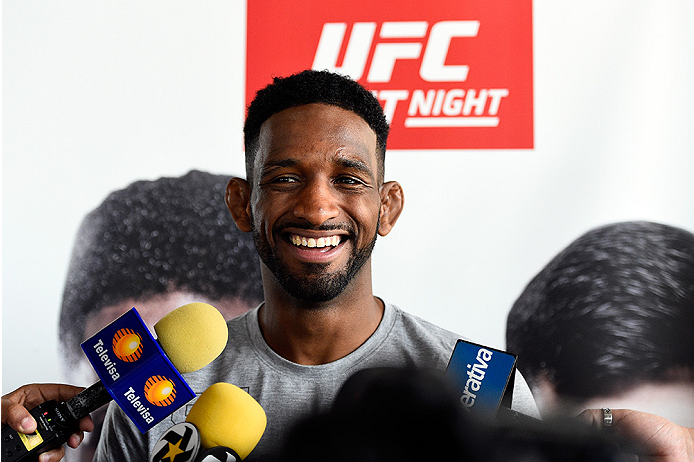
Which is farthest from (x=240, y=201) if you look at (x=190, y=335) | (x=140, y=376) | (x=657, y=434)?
(x=657, y=434)

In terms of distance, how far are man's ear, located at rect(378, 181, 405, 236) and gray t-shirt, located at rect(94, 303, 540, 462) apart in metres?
0.21

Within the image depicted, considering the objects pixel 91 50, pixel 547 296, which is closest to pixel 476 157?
pixel 547 296

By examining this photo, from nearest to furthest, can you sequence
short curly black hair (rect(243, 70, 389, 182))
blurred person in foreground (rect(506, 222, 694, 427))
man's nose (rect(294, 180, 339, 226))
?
man's nose (rect(294, 180, 339, 226)) → short curly black hair (rect(243, 70, 389, 182)) → blurred person in foreground (rect(506, 222, 694, 427))

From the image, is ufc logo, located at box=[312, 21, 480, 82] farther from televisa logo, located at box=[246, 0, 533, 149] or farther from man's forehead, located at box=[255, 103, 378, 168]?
man's forehead, located at box=[255, 103, 378, 168]

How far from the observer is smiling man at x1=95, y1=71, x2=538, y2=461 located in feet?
4.23

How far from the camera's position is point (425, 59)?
185 cm

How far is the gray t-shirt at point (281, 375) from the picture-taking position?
1286 mm

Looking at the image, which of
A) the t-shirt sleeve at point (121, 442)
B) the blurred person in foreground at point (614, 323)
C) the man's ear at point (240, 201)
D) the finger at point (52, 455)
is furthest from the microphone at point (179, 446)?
the blurred person in foreground at point (614, 323)

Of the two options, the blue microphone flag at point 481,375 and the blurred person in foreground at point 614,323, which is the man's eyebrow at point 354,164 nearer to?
the blue microphone flag at point 481,375

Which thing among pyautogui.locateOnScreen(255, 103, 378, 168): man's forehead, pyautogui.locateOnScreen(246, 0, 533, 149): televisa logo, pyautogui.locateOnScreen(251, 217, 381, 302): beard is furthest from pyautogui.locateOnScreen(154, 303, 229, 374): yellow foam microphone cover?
pyautogui.locateOnScreen(246, 0, 533, 149): televisa logo

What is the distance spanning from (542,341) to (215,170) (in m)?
1.10

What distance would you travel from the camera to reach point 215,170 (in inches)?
73.4

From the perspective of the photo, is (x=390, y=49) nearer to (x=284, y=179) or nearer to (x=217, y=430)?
(x=284, y=179)

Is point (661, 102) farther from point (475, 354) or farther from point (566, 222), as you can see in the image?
point (475, 354)
